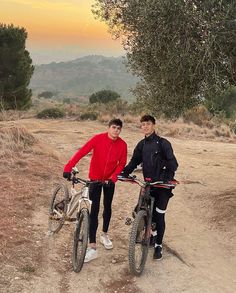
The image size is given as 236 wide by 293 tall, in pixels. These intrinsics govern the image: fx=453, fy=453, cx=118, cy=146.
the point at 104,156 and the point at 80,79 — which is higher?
the point at 80,79

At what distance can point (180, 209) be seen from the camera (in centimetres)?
1073

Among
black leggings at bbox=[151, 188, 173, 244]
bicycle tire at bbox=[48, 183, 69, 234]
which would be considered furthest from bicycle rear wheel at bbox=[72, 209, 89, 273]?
black leggings at bbox=[151, 188, 173, 244]

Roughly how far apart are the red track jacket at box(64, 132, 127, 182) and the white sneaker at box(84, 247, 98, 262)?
1135 mm

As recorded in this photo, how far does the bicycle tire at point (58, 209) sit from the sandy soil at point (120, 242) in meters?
0.19

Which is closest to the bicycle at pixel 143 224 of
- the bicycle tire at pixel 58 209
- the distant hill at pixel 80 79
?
the bicycle tire at pixel 58 209

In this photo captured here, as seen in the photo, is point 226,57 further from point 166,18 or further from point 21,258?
point 21,258

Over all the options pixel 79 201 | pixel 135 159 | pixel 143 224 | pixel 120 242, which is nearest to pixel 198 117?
pixel 120 242

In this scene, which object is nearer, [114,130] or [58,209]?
[114,130]

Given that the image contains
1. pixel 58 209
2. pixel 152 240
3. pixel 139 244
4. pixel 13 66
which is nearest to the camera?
pixel 139 244

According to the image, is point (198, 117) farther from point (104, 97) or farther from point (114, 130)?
point (114, 130)

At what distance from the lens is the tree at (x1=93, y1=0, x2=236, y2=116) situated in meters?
7.93

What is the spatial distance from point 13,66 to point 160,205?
2940 cm

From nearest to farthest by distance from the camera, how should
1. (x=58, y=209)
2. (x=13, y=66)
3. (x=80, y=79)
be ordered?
(x=58, y=209), (x=13, y=66), (x=80, y=79)

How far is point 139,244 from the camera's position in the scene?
7.25 m
